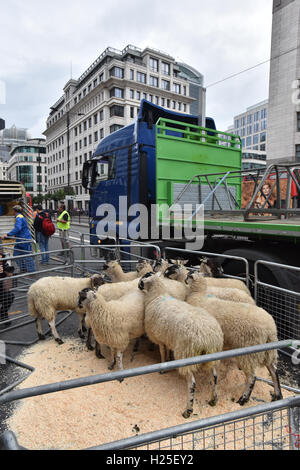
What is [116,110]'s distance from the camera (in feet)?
169

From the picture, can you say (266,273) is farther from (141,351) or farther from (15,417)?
(15,417)

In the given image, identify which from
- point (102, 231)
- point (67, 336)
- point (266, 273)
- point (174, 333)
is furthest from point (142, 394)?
point (102, 231)

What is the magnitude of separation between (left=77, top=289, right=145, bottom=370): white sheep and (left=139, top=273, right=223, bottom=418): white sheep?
0.57 feet

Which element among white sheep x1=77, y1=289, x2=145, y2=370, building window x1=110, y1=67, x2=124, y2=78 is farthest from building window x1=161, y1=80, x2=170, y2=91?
white sheep x1=77, y1=289, x2=145, y2=370

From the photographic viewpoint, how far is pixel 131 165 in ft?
22.2

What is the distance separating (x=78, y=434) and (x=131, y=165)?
18.3 feet

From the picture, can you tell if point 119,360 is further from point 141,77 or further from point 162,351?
point 141,77

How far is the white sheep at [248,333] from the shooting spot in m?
2.74

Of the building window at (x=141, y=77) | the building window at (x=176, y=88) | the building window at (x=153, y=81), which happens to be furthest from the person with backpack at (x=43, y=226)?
the building window at (x=176, y=88)

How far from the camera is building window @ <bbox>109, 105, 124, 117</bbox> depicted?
5150 cm

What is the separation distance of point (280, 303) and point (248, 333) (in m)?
1.39

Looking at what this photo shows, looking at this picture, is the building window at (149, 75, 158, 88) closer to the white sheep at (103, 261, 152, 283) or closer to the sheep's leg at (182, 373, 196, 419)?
the white sheep at (103, 261, 152, 283)

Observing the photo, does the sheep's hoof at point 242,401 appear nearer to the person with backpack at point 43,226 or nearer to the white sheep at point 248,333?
the white sheep at point 248,333

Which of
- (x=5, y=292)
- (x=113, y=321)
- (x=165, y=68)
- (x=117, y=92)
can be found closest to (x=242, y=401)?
(x=113, y=321)
